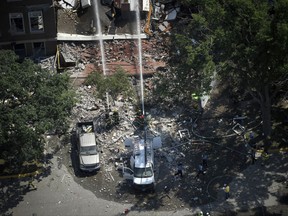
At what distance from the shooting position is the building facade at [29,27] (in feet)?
137

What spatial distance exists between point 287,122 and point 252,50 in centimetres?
914

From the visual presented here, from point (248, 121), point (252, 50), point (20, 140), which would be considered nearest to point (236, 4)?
point (252, 50)

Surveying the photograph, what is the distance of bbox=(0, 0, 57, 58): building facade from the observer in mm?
41750

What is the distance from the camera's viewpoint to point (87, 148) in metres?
37.2

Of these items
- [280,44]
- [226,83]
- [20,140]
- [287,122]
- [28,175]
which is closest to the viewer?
[280,44]

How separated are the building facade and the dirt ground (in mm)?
8738

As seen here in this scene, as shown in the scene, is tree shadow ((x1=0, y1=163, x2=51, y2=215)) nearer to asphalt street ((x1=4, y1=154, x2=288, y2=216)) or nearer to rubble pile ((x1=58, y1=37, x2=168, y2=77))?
asphalt street ((x1=4, y1=154, x2=288, y2=216))

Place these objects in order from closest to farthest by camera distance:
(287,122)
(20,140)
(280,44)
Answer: (280,44), (20,140), (287,122)

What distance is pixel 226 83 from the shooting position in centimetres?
4212

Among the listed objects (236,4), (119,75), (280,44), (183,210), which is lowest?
(183,210)

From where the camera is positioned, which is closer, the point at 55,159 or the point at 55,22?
the point at 55,159

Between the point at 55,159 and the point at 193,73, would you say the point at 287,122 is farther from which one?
the point at 55,159

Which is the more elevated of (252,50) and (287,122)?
(252,50)

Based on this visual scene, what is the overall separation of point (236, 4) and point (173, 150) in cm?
1119
